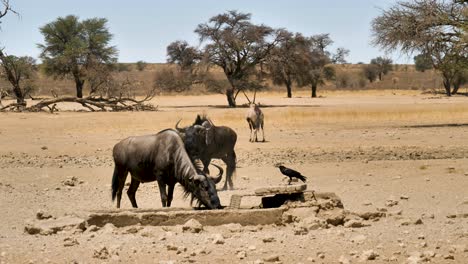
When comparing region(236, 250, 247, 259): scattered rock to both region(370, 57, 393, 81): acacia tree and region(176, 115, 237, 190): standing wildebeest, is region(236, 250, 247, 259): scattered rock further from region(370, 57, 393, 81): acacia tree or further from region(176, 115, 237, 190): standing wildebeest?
region(370, 57, 393, 81): acacia tree

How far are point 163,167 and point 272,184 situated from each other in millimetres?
4290

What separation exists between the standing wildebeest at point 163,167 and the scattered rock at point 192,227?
0.84m

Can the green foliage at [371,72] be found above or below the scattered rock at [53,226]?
below

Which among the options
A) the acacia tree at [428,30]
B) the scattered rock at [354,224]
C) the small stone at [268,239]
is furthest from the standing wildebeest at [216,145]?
the acacia tree at [428,30]

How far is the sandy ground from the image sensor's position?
9375 mm

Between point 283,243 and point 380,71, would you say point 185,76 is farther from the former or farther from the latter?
point 380,71

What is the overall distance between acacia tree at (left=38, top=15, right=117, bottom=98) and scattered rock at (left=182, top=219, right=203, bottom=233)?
46078 mm

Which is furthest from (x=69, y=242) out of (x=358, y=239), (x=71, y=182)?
(x=71, y=182)

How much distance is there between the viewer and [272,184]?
16094 mm

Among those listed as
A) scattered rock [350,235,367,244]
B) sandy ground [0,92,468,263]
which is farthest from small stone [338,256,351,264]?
scattered rock [350,235,367,244]

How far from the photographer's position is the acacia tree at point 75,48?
57.8 metres

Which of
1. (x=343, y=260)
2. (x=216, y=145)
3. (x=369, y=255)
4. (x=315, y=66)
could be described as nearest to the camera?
(x=343, y=260)

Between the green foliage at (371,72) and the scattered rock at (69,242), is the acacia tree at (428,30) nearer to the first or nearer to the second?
the scattered rock at (69,242)

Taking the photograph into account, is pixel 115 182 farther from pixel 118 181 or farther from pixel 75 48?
pixel 75 48
